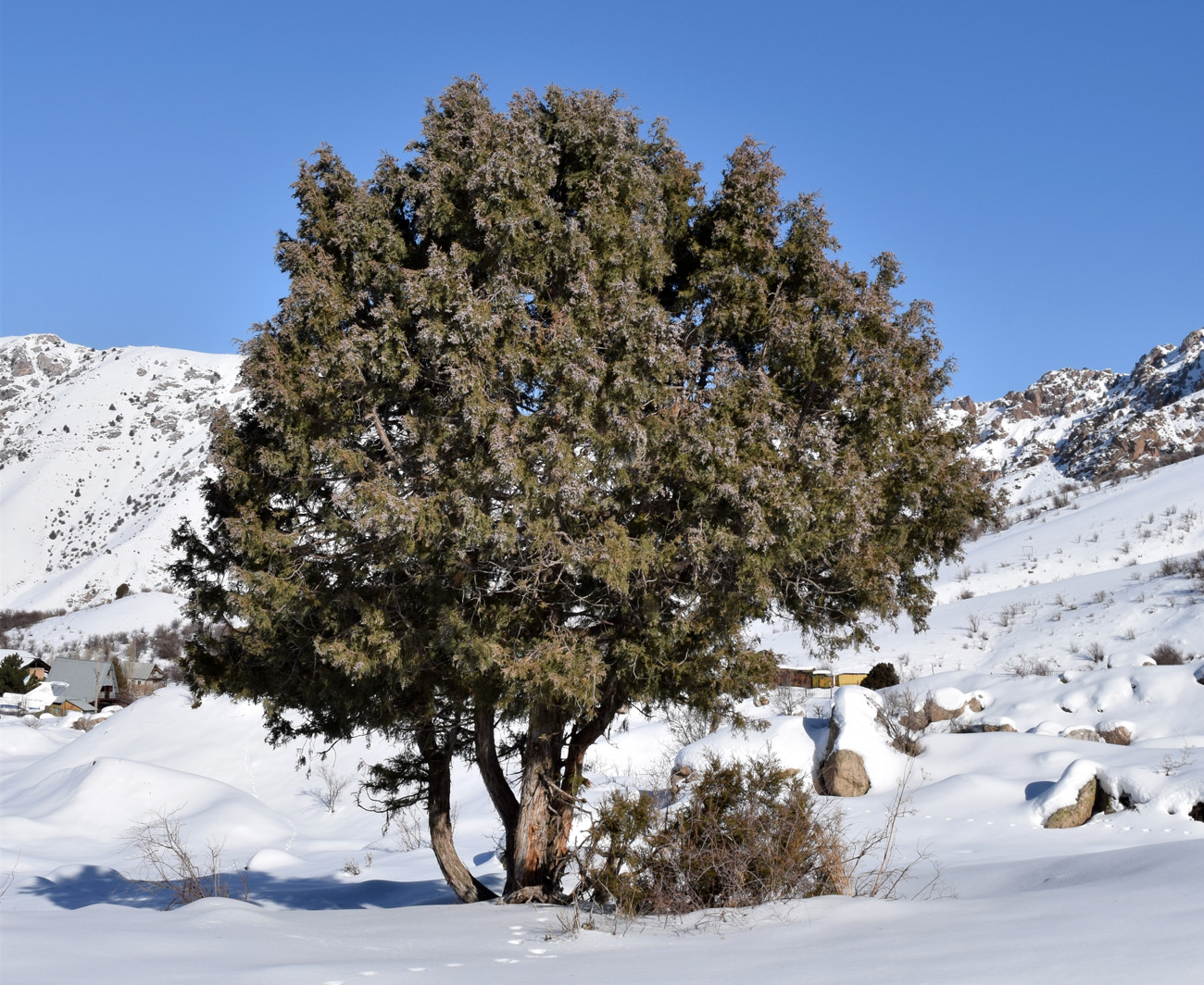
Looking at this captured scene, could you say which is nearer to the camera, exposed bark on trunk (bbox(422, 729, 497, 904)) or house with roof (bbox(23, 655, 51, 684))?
exposed bark on trunk (bbox(422, 729, 497, 904))

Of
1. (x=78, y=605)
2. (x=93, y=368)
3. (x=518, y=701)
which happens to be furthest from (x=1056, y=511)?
(x=93, y=368)

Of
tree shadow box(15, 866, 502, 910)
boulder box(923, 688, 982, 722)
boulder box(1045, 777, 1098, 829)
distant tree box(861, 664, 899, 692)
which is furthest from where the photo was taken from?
distant tree box(861, 664, 899, 692)

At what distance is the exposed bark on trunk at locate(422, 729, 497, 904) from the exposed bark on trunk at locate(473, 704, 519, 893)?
2.57ft

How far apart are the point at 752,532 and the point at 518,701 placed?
293 cm

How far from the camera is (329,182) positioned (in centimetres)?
927

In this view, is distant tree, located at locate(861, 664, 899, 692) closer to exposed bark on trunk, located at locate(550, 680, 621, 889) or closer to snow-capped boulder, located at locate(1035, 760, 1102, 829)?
snow-capped boulder, located at locate(1035, 760, 1102, 829)

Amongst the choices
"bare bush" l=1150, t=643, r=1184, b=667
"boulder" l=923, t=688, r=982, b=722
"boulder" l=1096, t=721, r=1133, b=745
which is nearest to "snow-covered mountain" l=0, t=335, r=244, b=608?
"boulder" l=923, t=688, r=982, b=722

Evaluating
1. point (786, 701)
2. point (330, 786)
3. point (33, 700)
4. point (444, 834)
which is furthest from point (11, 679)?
point (444, 834)

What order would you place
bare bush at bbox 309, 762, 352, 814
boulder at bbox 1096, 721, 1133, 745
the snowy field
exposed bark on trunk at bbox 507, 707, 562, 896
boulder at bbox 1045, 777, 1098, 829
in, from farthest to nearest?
bare bush at bbox 309, 762, 352, 814, boulder at bbox 1096, 721, 1133, 745, boulder at bbox 1045, 777, 1098, 829, exposed bark on trunk at bbox 507, 707, 562, 896, the snowy field

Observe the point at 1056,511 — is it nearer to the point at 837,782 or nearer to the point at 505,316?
the point at 837,782

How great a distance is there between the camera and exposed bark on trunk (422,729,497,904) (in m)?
10.9

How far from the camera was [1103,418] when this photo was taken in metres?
96.4

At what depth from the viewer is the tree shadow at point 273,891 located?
13.9 metres

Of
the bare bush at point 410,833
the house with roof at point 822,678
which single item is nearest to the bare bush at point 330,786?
the bare bush at point 410,833
